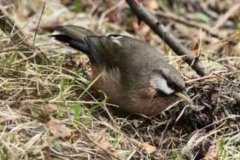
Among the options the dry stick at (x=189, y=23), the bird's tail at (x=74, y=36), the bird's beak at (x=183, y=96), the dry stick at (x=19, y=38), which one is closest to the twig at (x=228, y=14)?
the dry stick at (x=189, y=23)

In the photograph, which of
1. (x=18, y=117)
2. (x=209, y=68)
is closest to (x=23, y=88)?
(x=18, y=117)

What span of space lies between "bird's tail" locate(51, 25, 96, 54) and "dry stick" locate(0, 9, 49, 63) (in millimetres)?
188

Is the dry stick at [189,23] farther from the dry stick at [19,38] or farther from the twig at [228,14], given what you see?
the dry stick at [19,38]

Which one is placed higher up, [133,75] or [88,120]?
[133,75]

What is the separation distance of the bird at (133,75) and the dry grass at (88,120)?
0.40ft

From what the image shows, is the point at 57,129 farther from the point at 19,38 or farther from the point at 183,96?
the point at 19,38

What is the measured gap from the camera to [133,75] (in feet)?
15.5

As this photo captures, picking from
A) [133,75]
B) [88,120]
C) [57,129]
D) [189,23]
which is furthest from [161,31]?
[189,23]

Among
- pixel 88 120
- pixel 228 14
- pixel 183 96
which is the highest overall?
pixel 183 96

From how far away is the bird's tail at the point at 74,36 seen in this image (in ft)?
16.7

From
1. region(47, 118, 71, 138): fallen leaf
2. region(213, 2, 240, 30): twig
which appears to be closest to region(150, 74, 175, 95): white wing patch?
region(47, 118, 71, 138): fallen leaf

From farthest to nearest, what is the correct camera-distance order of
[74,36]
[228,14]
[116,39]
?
1. [228,14]
2. [74,36]
3. [116,39]

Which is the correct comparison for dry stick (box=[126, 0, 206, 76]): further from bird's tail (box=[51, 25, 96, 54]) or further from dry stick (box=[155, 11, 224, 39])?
dry stick (box=[155, 11, 224, 39])

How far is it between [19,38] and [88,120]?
3.29 ft
